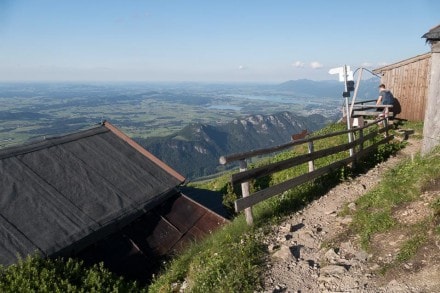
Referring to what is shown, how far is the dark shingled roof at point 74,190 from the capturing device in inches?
344

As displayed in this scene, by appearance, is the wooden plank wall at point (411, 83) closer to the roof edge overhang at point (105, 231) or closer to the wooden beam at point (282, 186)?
the wooden beam at point (282, 186)

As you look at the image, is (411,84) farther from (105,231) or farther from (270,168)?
(105,231)

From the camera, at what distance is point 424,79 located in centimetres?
2303

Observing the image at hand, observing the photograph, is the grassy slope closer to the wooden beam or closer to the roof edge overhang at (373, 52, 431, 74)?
the wooden beam

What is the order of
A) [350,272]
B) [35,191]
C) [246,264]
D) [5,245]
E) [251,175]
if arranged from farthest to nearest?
1. [35,191]
2. [251,175]
3. [5,245]
4. [246,264]
5. [350,272]

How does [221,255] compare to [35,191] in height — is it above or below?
below

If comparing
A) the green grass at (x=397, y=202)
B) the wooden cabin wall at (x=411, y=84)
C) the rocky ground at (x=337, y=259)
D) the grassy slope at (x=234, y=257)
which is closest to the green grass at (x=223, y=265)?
the grassy slope at (x=234, y=257)

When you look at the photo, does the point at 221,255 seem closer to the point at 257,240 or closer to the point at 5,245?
the point at 257,240

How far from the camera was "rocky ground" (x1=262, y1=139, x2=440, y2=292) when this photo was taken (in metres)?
6.10

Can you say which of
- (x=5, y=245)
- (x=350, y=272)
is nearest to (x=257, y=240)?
(x=350, y=272)

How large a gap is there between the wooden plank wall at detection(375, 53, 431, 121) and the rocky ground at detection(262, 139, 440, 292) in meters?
16.8

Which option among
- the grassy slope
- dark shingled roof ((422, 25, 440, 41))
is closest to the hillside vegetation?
the grassy slope

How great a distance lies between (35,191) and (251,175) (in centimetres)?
546

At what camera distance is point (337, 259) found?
7.11 meters
